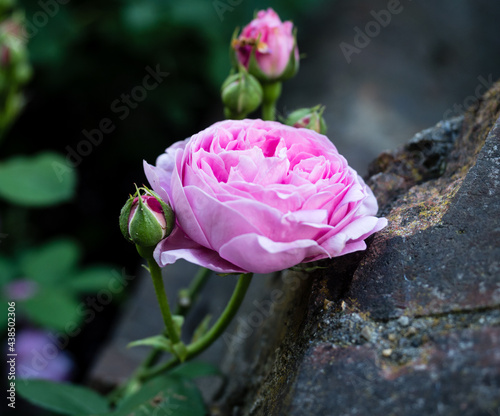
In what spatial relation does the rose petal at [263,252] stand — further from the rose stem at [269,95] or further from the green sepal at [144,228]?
the rose stem at [269,95]

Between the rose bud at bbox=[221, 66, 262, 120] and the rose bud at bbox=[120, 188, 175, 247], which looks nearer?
the rose bud at bbox=[120, 188, 175, 247]

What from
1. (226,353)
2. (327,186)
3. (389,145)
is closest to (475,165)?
(327,186)

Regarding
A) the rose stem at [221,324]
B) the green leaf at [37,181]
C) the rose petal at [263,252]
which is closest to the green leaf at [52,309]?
the green leaf at [37,181]

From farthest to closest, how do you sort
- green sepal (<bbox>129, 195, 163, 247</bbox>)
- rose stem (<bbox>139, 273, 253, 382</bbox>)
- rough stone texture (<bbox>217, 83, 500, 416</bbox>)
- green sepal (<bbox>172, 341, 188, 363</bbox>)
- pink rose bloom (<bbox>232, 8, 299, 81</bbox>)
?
pink rose bloom (<bbox>232, 8, 299, 81</bbox>), green sepal (<bbox>172, 341, 188, 363</bbox>), rose stem (<bbox>139, 273, 253, 382</bbox>), green sepal (<bbox>129, 195, 163, 247</bbox>), rough stone texture (<bbox>217, 83, 500, 416</bbox>)

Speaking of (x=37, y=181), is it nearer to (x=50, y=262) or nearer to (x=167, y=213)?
(x=50, y=262)

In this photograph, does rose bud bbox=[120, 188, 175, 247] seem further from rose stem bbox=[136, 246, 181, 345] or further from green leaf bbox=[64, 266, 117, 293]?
green leaf bbox=[64, 266, 117, 293]

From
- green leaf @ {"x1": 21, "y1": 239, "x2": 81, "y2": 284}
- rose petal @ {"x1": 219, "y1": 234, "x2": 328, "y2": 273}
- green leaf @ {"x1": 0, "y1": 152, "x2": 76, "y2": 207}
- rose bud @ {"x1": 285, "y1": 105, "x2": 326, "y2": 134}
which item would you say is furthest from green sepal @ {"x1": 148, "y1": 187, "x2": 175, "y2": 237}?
green leaf @ {"x1": 21, "y1": 239, "x2": 81, "y2": 284}

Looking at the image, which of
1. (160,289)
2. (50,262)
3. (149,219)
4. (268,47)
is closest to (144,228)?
(149,219)
